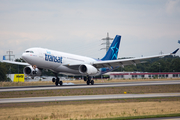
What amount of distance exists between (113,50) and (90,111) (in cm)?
3958

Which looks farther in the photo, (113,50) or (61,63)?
(113,50)

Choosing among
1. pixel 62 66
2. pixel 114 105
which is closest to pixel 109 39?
pixel 62 66

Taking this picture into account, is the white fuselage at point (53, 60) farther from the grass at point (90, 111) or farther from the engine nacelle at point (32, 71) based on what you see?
the grass at point (90, 111)

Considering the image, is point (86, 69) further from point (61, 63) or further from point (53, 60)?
point (53, 60)

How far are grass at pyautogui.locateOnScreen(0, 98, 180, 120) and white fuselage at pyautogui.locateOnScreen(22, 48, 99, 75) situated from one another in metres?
22.9

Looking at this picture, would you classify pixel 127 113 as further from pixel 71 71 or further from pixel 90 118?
pixel 71 71

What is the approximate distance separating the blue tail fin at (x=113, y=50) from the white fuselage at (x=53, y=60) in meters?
5.99

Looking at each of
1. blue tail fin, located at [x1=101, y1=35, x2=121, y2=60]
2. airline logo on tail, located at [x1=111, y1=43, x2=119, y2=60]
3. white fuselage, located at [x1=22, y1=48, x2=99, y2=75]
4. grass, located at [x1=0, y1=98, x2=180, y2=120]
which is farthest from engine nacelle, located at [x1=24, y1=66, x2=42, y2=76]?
grass, located at [x1=0, y1=98, x2=180, y2=120]

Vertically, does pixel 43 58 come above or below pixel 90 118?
above

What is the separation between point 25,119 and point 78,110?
13.3ft

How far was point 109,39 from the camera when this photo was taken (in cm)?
10000

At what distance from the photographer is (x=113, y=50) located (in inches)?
2255

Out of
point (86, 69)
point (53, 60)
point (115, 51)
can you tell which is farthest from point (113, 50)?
point (53, 60)

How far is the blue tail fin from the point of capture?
186 feet
